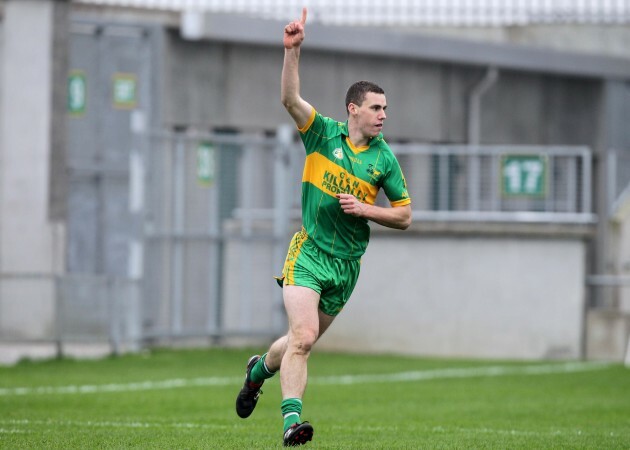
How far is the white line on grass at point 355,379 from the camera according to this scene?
15.4 m

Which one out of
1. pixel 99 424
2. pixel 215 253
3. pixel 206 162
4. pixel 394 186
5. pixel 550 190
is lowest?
pixel 99 424

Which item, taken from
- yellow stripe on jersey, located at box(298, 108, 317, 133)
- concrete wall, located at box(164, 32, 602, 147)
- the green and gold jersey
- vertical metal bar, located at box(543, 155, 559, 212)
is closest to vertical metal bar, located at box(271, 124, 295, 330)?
concrete wall, located at box(164, 32, 602, 147)

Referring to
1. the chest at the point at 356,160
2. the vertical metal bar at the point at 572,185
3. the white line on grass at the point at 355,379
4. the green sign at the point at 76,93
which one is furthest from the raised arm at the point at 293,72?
the green sign at the point at 76,93

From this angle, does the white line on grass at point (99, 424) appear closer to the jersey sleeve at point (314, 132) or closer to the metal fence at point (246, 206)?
the jersey sleeve at point (314, 132)

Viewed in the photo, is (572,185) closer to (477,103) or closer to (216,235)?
(477,103)

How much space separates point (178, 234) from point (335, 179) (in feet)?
43.9

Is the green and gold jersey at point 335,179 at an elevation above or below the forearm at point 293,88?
below

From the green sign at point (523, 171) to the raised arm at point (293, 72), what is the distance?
13.7 m

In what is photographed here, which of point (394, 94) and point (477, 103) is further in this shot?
point (477, 103)

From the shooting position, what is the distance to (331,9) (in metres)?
27.4

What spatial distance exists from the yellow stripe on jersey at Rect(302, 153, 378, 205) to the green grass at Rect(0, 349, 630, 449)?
160 cm

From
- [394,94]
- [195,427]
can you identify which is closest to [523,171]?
[394,94]

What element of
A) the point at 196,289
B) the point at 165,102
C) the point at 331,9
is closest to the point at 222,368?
the point at 196,289

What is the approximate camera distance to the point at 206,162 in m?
23.7
